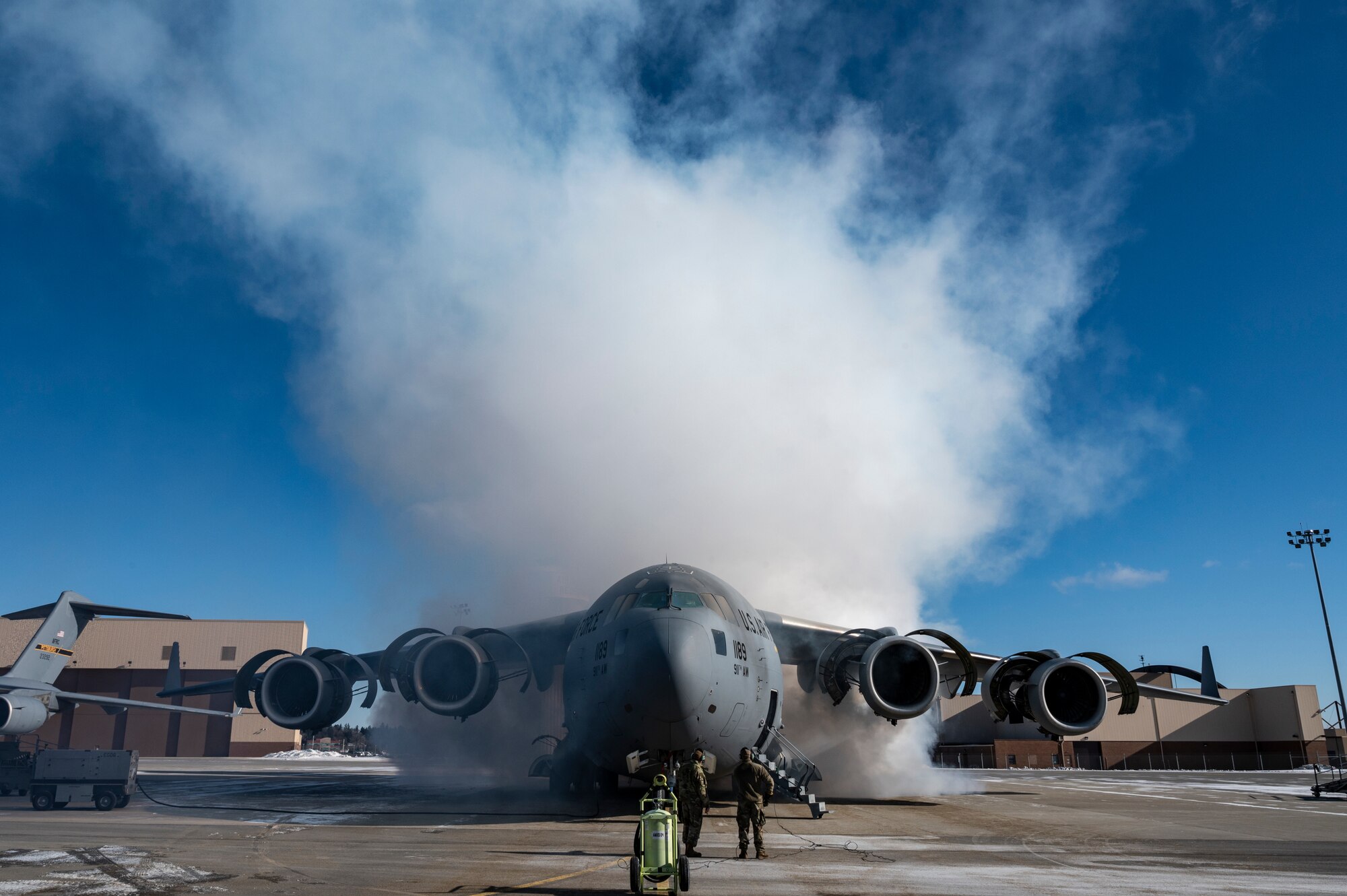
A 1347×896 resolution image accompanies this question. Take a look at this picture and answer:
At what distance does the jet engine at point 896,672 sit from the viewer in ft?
53.8

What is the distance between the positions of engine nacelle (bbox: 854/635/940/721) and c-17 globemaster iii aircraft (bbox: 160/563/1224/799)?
0.10 feet

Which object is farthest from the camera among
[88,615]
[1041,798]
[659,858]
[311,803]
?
[88,615]

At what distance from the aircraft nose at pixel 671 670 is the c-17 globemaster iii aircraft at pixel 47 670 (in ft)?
54.0

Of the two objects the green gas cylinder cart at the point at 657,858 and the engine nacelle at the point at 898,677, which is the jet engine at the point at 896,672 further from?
the green gas cylinder cart at the point at 657,858

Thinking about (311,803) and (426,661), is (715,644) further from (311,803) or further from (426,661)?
(311,803)

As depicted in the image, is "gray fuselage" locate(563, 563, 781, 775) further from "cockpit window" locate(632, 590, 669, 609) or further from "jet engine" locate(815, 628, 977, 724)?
"jet engine" locate(815, 628, 977, 724)

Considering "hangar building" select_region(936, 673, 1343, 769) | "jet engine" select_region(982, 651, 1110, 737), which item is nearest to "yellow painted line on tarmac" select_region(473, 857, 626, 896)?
"jet engine" select_region(982, 651, 1110, 737)

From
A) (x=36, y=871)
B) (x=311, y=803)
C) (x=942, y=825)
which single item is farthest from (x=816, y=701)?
(x=36, y=871)

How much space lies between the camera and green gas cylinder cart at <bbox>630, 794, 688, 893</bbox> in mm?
7250

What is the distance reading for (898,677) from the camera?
17109mm

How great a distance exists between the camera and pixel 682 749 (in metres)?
12.5

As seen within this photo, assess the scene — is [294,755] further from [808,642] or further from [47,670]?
[808,642]

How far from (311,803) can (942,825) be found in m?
12.4

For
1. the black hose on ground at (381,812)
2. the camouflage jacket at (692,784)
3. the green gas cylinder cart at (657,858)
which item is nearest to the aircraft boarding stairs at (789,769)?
the black hose on ground at (381,812)
